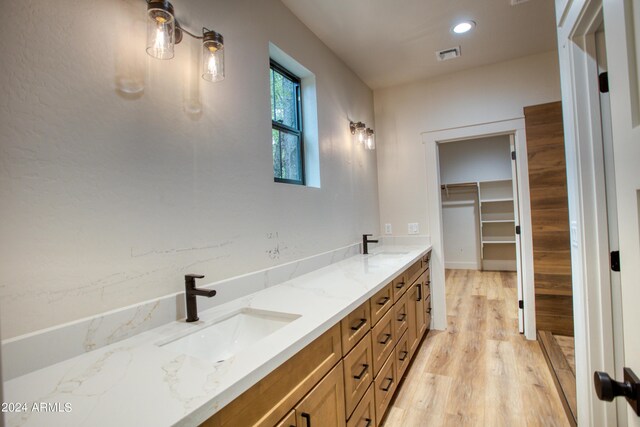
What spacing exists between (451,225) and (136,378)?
6188 mm

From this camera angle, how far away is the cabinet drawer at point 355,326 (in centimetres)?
129

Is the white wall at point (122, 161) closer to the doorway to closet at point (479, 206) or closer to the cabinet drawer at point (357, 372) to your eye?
the cabinet drawer at point (357, 372)

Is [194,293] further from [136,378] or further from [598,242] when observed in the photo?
[598,242]

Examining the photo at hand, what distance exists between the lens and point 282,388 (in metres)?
0.91

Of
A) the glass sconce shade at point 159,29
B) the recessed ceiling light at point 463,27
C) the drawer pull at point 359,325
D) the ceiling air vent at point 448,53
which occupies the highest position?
the recessed ceiling light at point 463,27

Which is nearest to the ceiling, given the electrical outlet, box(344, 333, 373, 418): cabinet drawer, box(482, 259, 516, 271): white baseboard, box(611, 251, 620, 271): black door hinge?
the electrical outlet

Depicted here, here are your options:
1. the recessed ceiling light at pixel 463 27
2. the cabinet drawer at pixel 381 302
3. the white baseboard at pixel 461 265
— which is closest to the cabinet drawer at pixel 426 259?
the cabinet drawer at pixel 381 302

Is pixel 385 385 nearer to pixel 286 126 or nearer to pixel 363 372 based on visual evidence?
pixel 363 372

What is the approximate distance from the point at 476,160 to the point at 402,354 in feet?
15.7

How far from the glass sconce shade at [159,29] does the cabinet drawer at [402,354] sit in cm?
197

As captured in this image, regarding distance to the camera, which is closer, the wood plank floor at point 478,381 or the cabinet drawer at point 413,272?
the wood plank floor at point 478,381

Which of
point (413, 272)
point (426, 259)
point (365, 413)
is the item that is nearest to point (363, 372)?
point (365, 413)

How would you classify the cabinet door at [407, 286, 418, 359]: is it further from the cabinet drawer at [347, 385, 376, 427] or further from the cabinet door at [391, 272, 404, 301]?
the cabinet drawer at [347, 385, 376, 427]

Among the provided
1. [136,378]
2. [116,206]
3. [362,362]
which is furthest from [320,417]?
[116,206]
